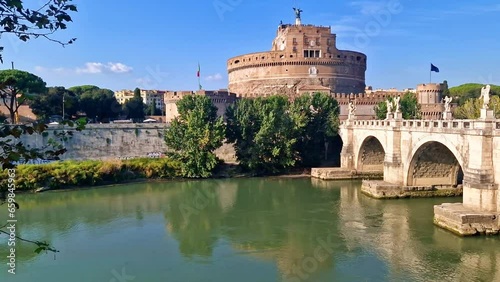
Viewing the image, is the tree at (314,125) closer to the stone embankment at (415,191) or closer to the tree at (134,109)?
the stone embankment at (415,191)

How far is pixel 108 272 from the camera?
9.45m

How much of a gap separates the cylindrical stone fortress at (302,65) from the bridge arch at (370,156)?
12201mm

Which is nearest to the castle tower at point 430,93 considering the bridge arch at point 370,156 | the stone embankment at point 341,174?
the bridge arch at point 370,156

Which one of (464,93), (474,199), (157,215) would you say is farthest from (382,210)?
(464,93)

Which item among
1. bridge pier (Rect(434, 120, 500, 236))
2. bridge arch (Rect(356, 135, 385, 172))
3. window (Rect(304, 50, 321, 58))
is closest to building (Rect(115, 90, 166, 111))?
window (Rect(304, 50, 321, 58))

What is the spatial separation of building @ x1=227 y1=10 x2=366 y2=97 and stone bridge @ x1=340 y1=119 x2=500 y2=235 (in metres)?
11.0

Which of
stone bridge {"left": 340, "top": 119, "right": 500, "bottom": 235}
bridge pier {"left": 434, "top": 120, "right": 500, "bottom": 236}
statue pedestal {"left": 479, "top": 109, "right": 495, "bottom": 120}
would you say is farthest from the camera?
statue pedestal {"left": 479, "top": 109, "right": 495, "bottom": 120}

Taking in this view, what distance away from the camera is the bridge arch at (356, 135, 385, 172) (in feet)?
73.3

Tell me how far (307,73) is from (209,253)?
1001 inches

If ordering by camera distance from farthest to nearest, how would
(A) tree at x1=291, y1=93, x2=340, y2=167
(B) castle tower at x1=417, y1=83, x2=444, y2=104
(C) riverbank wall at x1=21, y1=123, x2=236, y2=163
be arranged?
(B) castle tower at x1=417, y1=83, x2=444, y2=104 → (C) riverbank wall at x1=21, y1=123, x2=236, y2=163 → (A) tree at x1=291, y1=93, x2=340, y2=167

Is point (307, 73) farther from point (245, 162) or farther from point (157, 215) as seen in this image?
point (157, 215)

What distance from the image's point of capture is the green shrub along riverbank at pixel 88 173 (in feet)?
62.8

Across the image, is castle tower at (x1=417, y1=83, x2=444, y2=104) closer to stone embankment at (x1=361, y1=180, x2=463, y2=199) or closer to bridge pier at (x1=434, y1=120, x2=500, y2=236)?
stone embankment at (x1=361, y1=180, x2=463, y2=199)

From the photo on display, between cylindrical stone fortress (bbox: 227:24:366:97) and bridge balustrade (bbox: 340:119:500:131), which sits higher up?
cylindrical stone fortress (bbox: 227:24:366:97)
